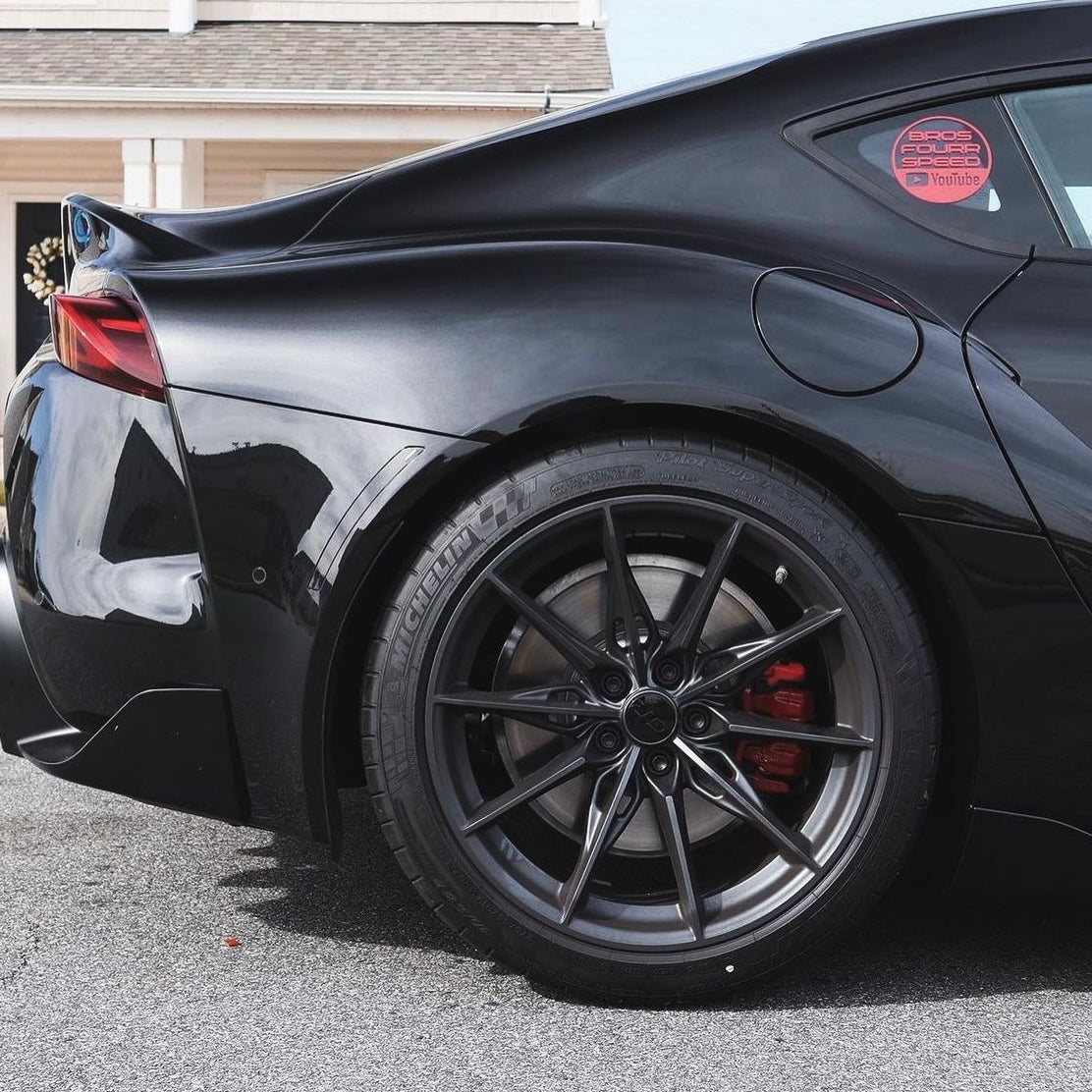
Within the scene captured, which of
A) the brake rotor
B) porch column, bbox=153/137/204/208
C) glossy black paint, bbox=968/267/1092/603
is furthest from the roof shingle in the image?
the brake rotor

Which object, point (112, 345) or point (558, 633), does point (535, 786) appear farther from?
point (112, 345)

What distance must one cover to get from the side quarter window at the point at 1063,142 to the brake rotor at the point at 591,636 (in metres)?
0.79

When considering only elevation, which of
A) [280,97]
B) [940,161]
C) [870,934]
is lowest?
[870,934]

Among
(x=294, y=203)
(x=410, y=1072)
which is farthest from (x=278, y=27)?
(x=410, y=1072)

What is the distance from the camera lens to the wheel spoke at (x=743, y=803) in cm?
209

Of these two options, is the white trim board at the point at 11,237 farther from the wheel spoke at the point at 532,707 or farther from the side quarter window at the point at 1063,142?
the side quarter window at the point at 1063,142

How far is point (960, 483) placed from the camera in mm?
2027

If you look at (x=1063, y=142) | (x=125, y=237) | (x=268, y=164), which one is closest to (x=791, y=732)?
(x=1063, y=142)

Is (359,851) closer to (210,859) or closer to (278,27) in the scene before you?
(210,859)

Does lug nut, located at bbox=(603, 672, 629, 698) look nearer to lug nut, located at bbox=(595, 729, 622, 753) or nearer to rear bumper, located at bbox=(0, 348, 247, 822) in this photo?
lug nut, located at bbox=(595, 729, 622, 753)

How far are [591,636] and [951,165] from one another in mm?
922

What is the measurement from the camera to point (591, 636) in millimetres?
2188

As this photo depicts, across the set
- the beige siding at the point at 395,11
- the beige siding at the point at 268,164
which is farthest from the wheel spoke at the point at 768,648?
the beige siding at the point at 395,11

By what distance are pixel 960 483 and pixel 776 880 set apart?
2.11 feet
